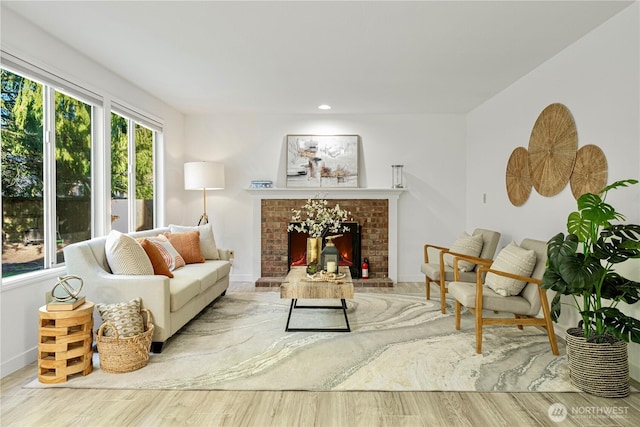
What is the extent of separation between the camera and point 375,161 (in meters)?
6.31

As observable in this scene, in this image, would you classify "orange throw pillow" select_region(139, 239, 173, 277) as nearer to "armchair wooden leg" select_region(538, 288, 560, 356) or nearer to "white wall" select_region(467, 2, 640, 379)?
Answer: "armchair wooden leg" select_region(538, 288, 560, 356)

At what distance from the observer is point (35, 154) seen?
3316mm

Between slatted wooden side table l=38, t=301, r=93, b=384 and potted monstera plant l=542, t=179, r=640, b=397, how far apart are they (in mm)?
3188

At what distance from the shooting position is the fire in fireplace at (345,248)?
6250 millimetres

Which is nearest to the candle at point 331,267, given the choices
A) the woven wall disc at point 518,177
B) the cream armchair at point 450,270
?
the cream armchair at point 450,270

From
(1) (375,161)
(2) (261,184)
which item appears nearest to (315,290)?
(2) (261,184)

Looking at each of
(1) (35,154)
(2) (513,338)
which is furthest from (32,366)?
(2) (513,338)

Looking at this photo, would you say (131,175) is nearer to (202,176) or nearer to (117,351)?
(202,176)

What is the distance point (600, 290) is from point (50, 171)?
4252 millimetres

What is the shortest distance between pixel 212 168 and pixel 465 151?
381 centimetres

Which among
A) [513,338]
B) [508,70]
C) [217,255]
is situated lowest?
[513,338]

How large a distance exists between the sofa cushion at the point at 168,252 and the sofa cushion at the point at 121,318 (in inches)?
46.3

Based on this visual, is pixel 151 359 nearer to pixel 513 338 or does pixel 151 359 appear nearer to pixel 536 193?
pixel 513 338

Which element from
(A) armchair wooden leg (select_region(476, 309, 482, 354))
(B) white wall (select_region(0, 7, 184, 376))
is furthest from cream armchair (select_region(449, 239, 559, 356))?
(B) white wall (select_region(0, 7, 184, 376))
